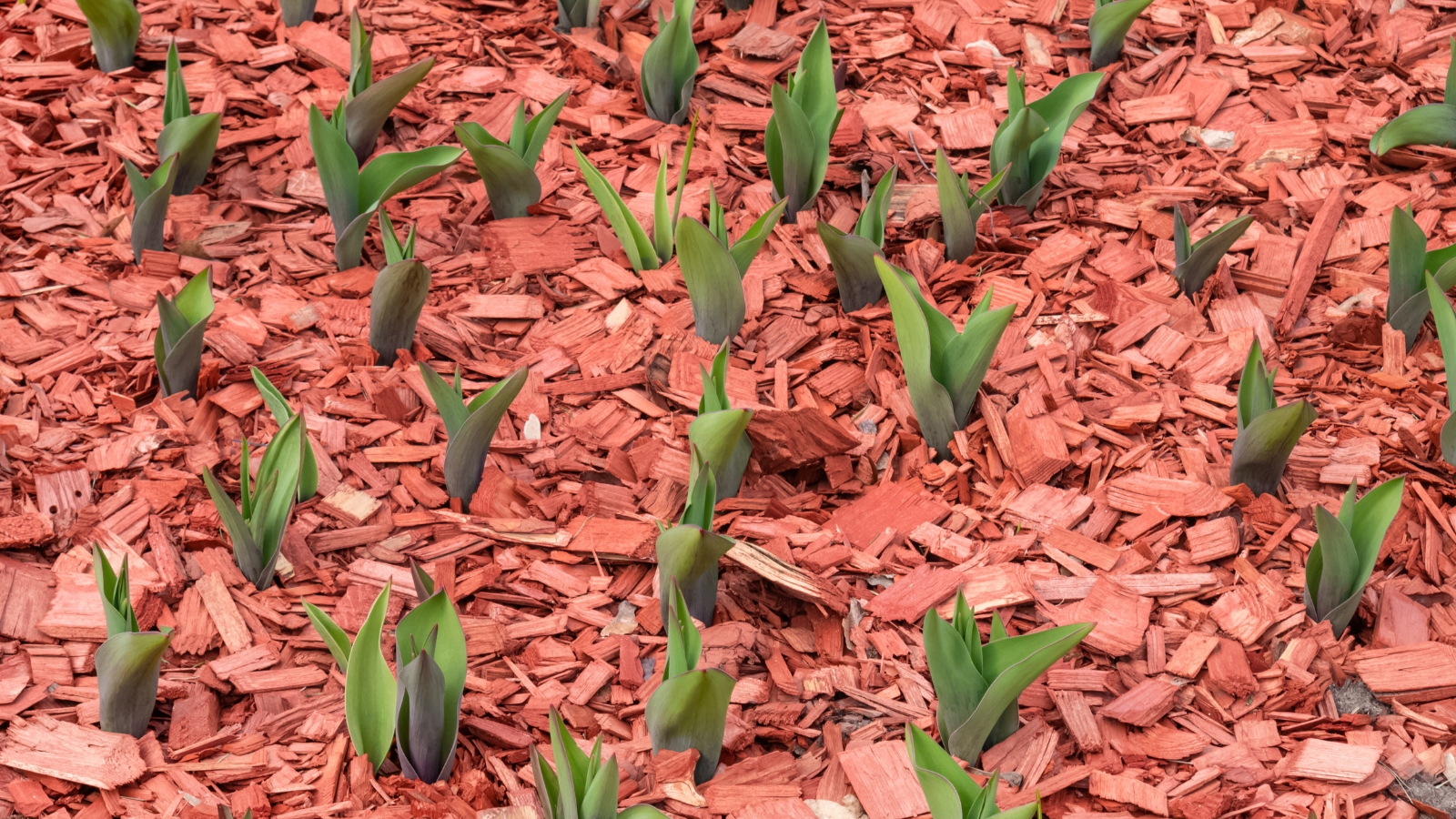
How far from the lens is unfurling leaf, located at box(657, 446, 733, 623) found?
1785mm

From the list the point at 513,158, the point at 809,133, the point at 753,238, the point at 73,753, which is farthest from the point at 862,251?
the point at 73,753

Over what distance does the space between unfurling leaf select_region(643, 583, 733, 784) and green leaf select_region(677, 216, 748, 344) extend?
2.32 ft

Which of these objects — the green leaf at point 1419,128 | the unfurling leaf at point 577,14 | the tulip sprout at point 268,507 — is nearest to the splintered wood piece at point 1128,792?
the tulip sprout at point 268,507

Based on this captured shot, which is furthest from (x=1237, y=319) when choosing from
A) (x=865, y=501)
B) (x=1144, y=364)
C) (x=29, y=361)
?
(x=29, y=361)

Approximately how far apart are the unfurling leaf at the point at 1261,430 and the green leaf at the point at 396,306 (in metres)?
1.47

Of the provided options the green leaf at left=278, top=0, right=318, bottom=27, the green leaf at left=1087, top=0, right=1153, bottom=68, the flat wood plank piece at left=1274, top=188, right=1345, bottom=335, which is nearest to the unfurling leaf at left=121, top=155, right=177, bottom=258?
the green leaf at left=278, top=0, right=318, bottom=27

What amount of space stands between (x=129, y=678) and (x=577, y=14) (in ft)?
6.90

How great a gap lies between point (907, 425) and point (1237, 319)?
2.52 feet

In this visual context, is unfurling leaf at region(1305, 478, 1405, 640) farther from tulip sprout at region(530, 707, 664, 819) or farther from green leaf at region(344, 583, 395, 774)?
green leaf at region(344, 583, 395, 774)

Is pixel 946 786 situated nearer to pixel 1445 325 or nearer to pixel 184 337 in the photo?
pixel 1445 325

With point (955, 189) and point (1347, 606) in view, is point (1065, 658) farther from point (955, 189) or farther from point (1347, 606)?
point (955, 189)

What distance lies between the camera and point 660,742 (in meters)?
1.74

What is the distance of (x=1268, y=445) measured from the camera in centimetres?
207

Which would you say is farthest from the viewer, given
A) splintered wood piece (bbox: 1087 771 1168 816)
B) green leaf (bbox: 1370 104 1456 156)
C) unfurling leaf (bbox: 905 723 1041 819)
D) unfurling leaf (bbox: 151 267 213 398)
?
green leaf (bbox: 1370 104 1456 156)
